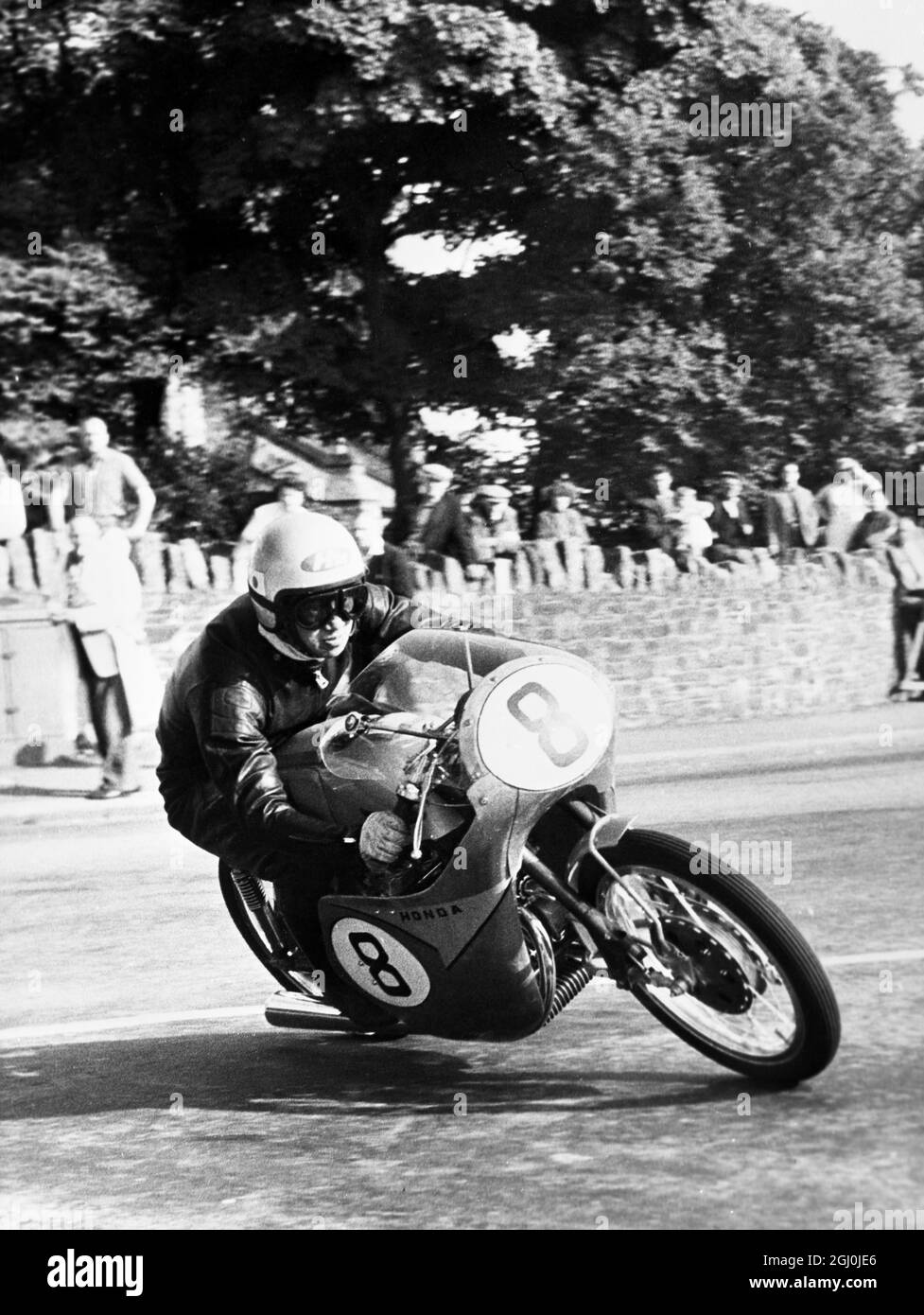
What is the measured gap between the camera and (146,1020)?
4902 millimetres

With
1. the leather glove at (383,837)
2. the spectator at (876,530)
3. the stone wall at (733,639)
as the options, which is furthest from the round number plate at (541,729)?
the spectator at (876,530)

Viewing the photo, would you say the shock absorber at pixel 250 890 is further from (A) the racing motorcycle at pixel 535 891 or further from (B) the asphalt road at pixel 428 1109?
(A) the racing motorcycle at pixel 535 891

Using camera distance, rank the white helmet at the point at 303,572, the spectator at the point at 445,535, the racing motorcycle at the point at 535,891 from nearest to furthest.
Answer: the racing motorcycle at the point at 535,891 → the white helmet at the point at 303,572 → the spectator at the point at 445,535

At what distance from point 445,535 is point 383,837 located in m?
5.69

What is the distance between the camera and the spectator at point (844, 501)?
973 centimetres

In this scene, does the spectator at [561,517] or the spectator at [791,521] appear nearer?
the spectator at [561,517]

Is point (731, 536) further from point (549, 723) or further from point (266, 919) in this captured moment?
point (549, 723)

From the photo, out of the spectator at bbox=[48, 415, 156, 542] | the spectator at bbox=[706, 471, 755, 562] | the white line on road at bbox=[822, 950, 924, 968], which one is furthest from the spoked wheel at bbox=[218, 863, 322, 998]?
the spectator at bbox=[706, 471, 755, 562]

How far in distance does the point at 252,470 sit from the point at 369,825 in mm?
7124

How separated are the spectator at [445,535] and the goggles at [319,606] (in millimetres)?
4965

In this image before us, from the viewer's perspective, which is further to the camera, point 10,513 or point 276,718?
point 10,513

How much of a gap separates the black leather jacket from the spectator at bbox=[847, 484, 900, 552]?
228 inches

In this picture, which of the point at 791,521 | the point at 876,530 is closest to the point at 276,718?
the point at 791,521

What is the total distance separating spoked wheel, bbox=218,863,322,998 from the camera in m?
4.38
